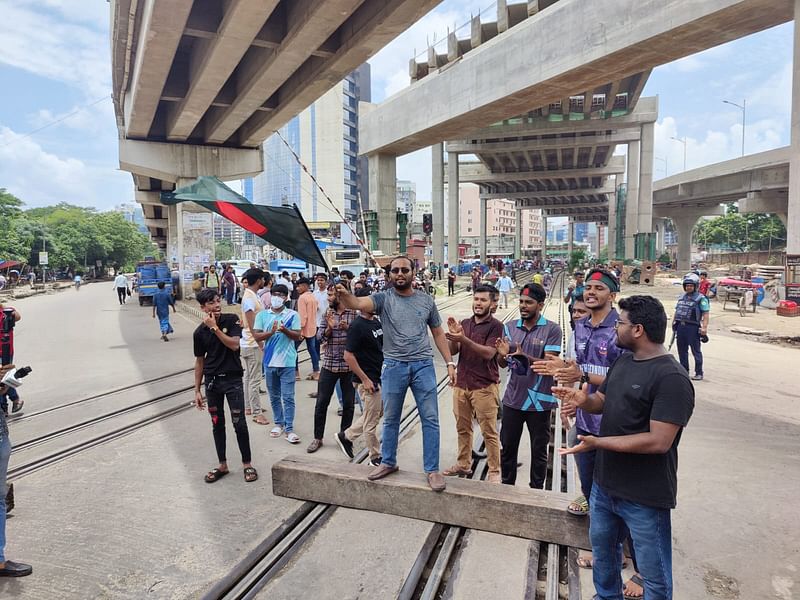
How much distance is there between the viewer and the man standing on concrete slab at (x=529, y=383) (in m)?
4.03

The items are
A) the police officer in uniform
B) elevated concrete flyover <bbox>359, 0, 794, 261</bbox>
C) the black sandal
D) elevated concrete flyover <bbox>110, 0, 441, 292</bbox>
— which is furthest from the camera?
elevated concrete flyover <bbox>359, 0, 794, 261</bbox>

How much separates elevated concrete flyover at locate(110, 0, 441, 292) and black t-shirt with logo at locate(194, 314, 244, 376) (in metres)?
7.59

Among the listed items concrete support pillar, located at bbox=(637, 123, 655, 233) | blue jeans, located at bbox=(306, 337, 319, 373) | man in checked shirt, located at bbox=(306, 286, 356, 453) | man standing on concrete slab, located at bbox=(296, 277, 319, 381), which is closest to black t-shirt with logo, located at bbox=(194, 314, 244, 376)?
man in checked shirt, located at bbox=(306, 286, 356, 453)

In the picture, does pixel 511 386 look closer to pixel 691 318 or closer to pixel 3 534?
pixel 3 534

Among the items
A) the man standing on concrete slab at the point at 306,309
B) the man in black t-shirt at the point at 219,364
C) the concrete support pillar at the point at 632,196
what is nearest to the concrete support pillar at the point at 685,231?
the concrete support pillar at the point at 632,196

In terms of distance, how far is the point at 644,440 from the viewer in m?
2.30

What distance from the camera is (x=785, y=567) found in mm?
3418

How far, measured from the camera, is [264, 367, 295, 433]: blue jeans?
5.89m

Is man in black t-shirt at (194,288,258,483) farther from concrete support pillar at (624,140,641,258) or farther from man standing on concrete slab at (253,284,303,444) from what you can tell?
concrete support pillar at (624,140,641,258)

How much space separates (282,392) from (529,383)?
3125 mm

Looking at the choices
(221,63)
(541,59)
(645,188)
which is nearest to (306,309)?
(221,63)

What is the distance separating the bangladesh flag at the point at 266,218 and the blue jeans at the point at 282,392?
134 cm

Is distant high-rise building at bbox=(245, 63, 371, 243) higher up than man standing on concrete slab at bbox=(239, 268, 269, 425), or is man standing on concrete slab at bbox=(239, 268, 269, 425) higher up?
distant high-rise building at bbox=(245, 63, 371, 243)

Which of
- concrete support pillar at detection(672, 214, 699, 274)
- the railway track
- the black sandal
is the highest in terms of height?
concrete support pillar at detection(672, 214, 699, 274)
